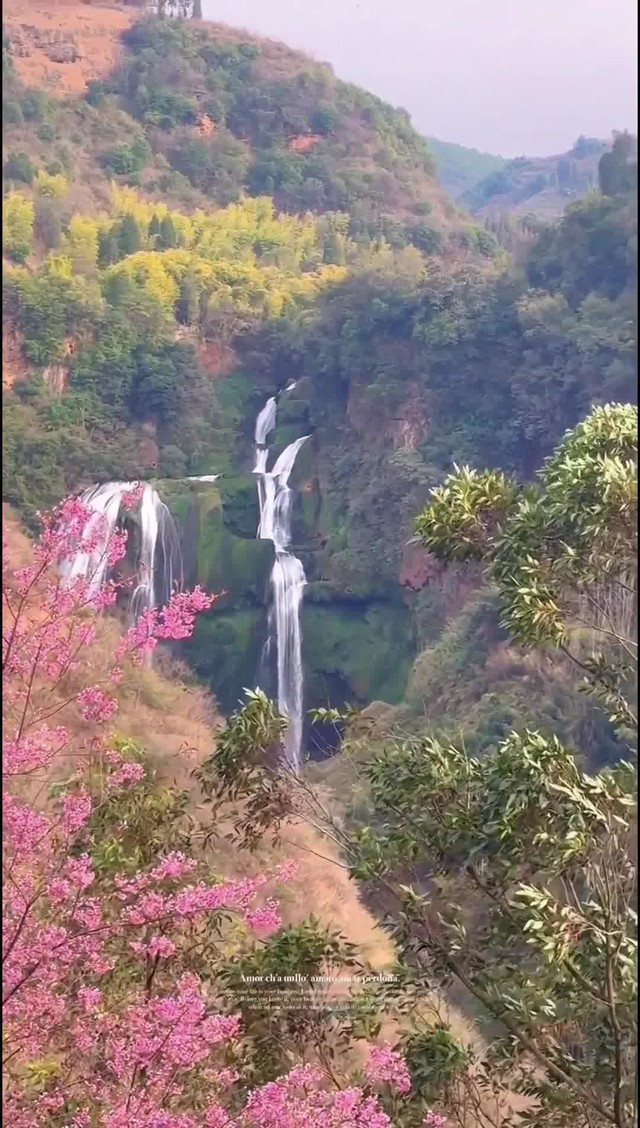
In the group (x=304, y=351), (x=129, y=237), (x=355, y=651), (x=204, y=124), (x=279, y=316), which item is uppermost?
(x=204, y=124)

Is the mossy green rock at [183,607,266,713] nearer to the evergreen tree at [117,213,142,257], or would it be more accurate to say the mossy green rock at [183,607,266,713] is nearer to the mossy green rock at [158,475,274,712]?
the mossy green rock at [158,475,274,712]

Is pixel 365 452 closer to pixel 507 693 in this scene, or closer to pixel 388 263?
pixel 388 263

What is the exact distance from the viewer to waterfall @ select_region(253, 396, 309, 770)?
Result: 5969 millimetres

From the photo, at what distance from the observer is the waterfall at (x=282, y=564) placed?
5.97 metres

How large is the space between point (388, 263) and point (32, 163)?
2.32m

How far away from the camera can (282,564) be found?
619 cm

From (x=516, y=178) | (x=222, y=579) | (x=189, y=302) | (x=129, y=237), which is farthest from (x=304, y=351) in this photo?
(x=516, y=178)

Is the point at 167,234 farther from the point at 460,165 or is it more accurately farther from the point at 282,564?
the point at 282,564

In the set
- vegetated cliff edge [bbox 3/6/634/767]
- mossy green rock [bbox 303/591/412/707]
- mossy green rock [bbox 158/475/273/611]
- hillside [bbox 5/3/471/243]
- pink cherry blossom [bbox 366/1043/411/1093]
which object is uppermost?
hillside [bbox 5/3/471/243]

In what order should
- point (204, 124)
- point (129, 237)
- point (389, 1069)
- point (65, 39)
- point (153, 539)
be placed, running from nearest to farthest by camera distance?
point (389, 1069) < point (153, 539) < point (65, 39) < point (129, 237) < point (204, 124)

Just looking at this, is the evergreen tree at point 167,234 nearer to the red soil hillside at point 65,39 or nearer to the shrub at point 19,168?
the shrub at point 19,168

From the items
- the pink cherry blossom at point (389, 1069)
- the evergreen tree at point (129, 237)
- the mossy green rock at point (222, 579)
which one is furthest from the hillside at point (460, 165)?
the pink cherry blossom at point (389, 1069)

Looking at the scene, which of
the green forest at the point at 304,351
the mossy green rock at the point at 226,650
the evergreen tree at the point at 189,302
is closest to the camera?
the green forest at the point at 304,351

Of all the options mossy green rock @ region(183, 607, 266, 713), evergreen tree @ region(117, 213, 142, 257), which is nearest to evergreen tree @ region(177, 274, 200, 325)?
evergreen tree @ region(117, 213, 142, 257)
